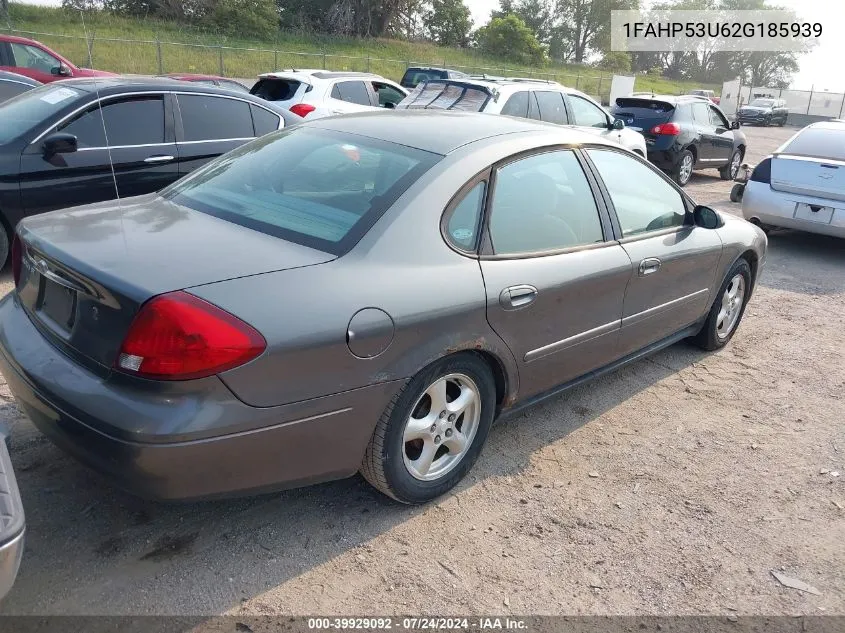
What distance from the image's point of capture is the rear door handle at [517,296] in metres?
3.13

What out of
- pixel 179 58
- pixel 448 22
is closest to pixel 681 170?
pixel 179 58

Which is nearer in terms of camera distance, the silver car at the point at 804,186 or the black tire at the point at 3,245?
the black tire at the point at 3,245

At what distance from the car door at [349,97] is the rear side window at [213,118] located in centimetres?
451

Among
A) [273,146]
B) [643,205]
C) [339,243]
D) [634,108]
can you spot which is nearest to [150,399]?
[339,243]

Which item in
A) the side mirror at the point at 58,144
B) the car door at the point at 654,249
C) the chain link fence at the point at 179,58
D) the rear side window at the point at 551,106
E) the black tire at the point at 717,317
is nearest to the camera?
the car door at the point at 654,249

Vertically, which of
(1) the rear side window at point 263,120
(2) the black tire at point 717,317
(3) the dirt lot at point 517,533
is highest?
(1) the rear side window at point 263,120

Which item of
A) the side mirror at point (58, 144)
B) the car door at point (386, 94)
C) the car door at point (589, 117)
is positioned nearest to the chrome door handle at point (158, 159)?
the side mirror at point (58, 144)

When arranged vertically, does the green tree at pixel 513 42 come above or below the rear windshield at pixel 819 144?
above

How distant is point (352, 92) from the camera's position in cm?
1190

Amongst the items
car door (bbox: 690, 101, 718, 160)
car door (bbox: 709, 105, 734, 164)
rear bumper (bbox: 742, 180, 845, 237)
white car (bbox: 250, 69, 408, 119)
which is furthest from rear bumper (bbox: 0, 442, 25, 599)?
car door (bbox: 709, 105, 734, 164)

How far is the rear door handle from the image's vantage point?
3.13m

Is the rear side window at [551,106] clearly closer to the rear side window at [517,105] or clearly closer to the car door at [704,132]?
the rear side window at [517,105]

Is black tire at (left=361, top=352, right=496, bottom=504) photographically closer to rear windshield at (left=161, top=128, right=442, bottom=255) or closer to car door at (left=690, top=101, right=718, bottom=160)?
rear windshield at (left=161, top=128, right=442, bottom=255)

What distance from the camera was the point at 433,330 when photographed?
2834 mm
